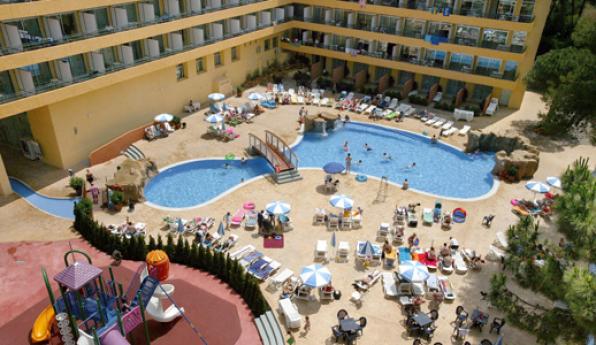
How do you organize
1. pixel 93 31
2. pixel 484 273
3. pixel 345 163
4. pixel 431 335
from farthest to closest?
pixel 345 163 → pixel 93 31 → pixel 484 273 → pixel 431 335

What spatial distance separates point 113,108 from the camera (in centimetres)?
3425

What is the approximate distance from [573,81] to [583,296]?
2222cm

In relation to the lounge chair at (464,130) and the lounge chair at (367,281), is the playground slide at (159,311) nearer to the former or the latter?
the lounge chair at (367,281)

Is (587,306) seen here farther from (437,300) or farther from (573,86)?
(573,86)

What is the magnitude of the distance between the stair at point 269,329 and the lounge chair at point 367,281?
453 centimetres

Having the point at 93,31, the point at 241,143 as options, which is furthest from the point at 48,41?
the point at 241,143

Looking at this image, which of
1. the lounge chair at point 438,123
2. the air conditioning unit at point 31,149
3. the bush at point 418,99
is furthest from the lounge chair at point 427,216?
the air conditioning unit at point 31,149

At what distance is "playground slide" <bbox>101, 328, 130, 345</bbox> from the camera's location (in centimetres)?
1645

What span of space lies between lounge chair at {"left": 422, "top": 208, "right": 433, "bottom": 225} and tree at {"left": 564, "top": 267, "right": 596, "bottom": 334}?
14.8 meters

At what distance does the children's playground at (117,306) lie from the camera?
1728 cm

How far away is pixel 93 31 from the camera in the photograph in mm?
30719

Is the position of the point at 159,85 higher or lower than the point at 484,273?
higher

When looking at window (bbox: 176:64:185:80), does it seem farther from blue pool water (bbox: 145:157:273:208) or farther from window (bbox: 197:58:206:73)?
blue pool water (bbox: 145:157:273:208)

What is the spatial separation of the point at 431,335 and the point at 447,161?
18.5 m
